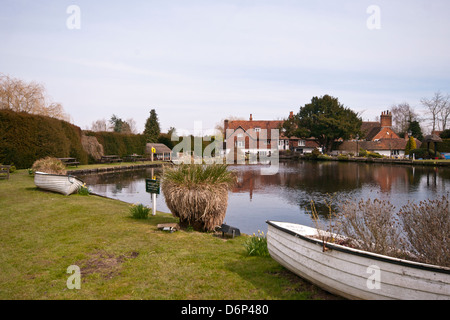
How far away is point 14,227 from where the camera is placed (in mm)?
9602

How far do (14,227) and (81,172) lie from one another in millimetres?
24104

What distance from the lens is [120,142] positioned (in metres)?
52.1

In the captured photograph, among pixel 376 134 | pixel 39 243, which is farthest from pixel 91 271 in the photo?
pixel 376 134

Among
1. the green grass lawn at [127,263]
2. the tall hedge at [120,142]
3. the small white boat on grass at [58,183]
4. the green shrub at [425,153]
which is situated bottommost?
the green grass lawn at [127,263]

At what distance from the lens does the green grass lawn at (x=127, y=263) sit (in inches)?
212

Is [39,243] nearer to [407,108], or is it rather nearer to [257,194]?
[257,194]

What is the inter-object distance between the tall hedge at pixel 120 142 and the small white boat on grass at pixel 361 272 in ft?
152

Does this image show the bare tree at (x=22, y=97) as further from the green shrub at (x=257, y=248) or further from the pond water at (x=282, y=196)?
the green shrub at (x=257, y=248)

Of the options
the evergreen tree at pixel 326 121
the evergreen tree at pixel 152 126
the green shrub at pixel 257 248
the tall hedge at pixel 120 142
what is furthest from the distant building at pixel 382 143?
the green shrub at pixel 257 248

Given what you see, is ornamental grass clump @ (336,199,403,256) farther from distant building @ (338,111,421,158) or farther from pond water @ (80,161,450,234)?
distant building @ (338,111,421,158)

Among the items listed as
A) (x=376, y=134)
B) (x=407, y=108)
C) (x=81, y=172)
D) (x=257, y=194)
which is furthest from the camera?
(x=407, y=108)

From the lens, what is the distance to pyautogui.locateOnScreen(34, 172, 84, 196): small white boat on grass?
52.0 ft

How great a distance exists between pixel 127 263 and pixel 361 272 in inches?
193

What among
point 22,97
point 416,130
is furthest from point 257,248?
point 416,130
